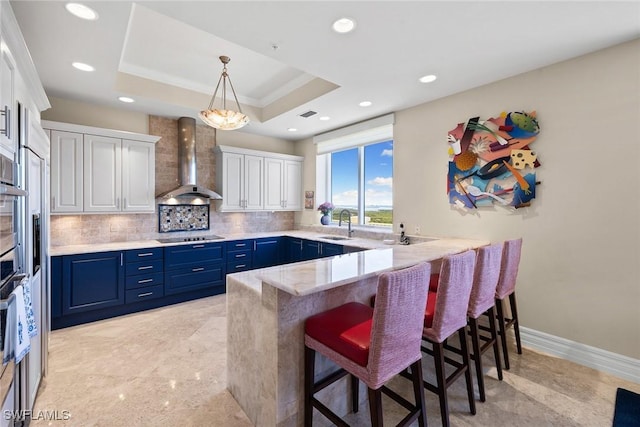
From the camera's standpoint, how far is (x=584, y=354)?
2.40 metres

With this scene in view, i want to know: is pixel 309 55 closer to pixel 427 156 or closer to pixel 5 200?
pixel 427 156

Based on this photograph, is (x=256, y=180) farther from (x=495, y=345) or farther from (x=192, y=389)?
(x=495, y=345)

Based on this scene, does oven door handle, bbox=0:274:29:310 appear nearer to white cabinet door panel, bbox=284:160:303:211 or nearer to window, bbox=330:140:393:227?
window, bbox=330:140:393:227

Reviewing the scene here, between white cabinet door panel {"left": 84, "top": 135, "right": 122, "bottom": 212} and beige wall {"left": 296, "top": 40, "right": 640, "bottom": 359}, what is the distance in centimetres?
430

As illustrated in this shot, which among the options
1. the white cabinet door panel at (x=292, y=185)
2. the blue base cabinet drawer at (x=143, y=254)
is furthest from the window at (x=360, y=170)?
the blue base cabinet drawer at (x=143, y=254)

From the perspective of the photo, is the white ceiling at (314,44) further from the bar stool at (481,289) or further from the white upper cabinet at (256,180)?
the bar stool at (481,289)

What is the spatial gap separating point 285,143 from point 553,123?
4.12 m

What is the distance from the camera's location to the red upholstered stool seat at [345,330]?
1370 mm

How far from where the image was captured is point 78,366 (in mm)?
2363

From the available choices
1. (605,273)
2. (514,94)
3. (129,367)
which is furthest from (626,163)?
(129,367)

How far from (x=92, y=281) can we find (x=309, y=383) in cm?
301

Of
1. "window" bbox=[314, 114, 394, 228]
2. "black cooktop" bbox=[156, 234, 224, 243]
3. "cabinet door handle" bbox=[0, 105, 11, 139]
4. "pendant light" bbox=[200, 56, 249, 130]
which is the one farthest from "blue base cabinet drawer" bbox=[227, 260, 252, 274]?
"cabinet door handle" bbox=[0, 105, 11, 139]

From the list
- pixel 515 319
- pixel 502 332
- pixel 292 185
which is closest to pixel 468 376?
pixel 502 332

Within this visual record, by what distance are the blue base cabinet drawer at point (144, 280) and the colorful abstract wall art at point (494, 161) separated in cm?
375
